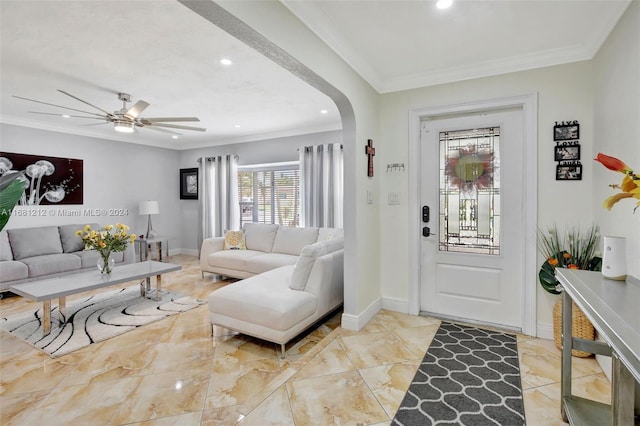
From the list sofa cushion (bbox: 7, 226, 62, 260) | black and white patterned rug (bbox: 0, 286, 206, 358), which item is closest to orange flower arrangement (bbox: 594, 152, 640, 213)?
black and white patterned rug (bbox: 0, 286, 206, 358)

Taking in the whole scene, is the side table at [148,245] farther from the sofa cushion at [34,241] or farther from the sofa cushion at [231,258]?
the sofa cushion at [231,258]

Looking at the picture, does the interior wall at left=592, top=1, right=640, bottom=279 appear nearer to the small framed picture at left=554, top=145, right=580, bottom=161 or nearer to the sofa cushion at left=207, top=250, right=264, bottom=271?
the small framed picture at left=554, top=145, right=580, bottom=161

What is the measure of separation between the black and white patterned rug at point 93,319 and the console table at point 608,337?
140 inches

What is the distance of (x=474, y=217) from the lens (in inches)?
120

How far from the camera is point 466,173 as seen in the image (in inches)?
120

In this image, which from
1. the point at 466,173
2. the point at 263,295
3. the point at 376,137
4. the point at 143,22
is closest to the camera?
the point at 143,22

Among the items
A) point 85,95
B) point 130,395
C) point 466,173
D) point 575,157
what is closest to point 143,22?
point 85,95

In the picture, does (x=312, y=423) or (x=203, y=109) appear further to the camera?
(x=203, y=109)

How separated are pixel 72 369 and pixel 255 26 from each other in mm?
2805

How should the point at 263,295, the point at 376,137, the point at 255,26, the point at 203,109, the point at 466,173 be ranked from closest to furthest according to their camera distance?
1. the point at 255,26
2. the point at 263,295
3. the point at 466,173
4. the point at 376,137
5. the point at 203,109

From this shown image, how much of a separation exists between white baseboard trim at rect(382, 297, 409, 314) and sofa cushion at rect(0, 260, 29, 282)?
4657 millimetres

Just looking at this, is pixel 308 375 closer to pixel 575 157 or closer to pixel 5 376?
pixel 5 376

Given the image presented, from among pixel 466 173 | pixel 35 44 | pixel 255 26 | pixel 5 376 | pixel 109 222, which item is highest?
pixel 35 44

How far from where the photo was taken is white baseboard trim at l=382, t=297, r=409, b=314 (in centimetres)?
330
